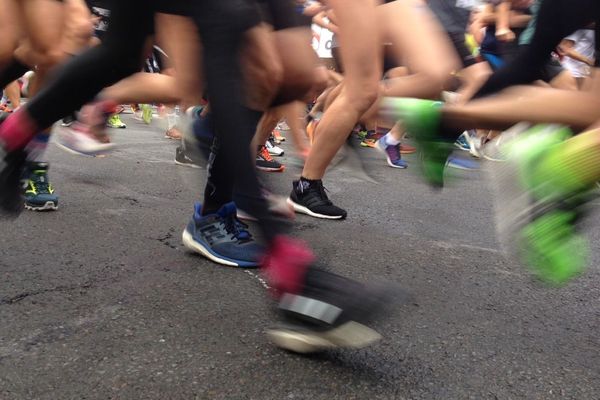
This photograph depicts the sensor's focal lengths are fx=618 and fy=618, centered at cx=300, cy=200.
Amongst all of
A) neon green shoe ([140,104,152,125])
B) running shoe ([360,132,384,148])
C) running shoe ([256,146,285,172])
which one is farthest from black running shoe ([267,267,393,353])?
neon green shoe ([140,104,152,125])

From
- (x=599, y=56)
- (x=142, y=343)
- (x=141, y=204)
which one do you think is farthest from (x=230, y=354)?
(x=141, y=204)

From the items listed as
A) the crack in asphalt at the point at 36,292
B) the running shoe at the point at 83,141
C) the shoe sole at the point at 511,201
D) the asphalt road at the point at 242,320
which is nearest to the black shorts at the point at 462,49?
the asphalt road at the point at 242,320

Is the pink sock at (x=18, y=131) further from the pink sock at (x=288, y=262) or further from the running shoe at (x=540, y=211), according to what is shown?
the running shoe at (x=540, y=211)

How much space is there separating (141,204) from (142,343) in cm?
176

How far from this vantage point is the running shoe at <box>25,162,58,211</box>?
2.81m

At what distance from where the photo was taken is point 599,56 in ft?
5.74

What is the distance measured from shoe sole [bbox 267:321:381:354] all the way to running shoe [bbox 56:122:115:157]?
1196 millimetres

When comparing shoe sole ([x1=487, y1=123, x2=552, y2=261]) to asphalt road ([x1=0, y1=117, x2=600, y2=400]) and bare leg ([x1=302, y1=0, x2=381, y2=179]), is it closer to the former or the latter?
asphalt road ([x1=0, y1=117, x2=600, y2=400])

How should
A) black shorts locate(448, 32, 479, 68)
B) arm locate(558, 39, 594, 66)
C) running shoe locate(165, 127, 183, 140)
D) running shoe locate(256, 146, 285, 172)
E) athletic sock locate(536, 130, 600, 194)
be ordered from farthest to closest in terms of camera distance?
running shoe locate(165, 127, 183, 140)
arm locate(558, 39, 594, 66)
running shoe locate(256, 146, 285, 172)
black shorts locate(448, 32, 479, 68)
athletic sock locate(536, 130, 600, 194)

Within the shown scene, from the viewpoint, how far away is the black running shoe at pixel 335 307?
1340 mm

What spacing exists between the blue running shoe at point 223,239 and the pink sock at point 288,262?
84 centimetres

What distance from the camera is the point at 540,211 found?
4.89ft

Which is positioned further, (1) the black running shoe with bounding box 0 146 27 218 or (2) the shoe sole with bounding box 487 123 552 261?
(1) the black running shoe with bounding box 0 146 27 218

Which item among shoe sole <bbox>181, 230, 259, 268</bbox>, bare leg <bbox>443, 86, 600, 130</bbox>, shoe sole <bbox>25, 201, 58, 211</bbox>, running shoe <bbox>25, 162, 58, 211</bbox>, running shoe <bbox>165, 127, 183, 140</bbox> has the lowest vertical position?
running shoe <bbox>165, 127, 183, 140</bbox>
